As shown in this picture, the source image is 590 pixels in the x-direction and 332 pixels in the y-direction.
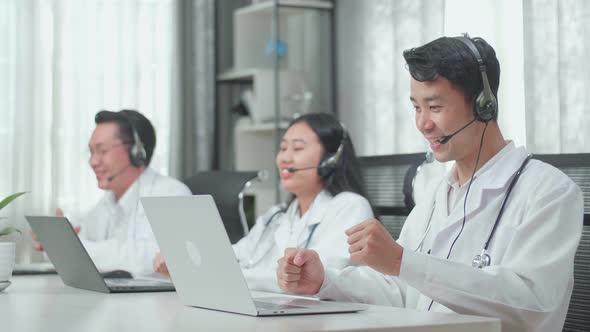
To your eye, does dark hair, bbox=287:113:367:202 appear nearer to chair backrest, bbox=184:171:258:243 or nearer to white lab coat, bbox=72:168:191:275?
chair backrest, bbox=184:171:258:243

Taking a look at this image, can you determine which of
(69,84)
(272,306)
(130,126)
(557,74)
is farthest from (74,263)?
(69,84)

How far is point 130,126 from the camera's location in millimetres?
3260

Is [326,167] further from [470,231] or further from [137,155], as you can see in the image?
[470,231]

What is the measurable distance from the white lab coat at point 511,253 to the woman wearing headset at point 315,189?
0.77 m

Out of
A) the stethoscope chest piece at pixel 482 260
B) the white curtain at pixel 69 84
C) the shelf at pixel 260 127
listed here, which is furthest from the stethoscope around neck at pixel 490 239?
the white curtain at pixel 69 84

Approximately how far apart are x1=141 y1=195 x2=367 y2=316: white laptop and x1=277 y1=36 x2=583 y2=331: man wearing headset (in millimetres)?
129

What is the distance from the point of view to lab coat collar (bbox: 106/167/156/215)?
318cm

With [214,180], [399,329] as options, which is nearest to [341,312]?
[399,329]

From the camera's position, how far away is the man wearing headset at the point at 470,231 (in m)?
1.49

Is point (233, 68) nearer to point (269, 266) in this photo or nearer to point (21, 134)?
point (21, 134)

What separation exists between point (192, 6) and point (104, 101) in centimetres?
67

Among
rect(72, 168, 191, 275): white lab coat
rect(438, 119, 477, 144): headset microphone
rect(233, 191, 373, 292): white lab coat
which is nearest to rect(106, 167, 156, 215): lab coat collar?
rect(72, 168, 191, 275): white lab coat

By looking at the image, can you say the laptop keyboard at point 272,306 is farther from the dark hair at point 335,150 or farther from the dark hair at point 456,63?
the dark hair at point 335,150

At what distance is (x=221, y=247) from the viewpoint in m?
1.43
